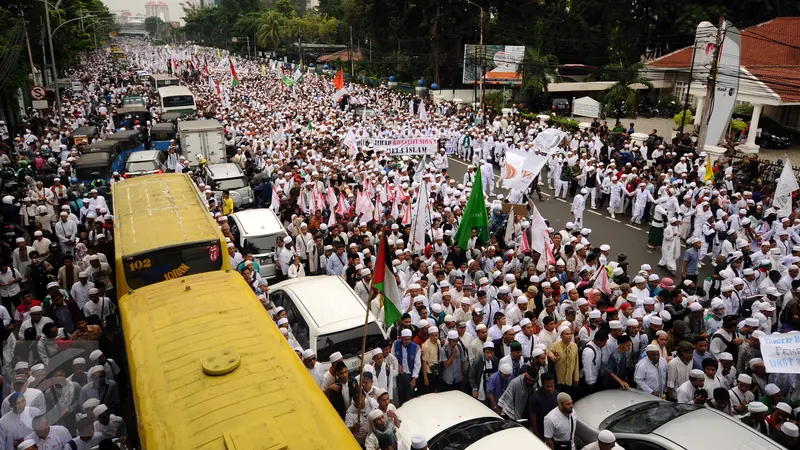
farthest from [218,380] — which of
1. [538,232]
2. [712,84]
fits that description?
[712,84]

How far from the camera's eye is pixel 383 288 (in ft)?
20.1

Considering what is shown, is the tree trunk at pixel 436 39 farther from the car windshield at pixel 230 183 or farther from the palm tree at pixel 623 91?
the car windshield at pixel 230 183

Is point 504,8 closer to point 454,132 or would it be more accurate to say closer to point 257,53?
point 454,132

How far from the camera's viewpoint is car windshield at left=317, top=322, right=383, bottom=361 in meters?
6.99

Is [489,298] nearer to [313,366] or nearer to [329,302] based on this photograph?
[329,302]

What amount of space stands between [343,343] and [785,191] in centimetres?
987

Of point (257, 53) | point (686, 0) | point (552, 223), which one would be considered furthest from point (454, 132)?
point (257, 53)

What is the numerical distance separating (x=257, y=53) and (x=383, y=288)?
Result: 87022 millimetres

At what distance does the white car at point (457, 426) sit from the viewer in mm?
5172

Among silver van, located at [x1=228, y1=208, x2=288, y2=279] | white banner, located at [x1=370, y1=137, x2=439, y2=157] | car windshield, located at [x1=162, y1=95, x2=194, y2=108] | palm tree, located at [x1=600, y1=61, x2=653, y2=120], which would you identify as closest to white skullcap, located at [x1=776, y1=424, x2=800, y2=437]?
silver van, located at [x1=228, y1=208, x2=288, y2=279]

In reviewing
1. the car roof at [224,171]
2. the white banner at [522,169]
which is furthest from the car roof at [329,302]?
the car roof at [224,171]

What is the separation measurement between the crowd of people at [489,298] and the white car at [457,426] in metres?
0.35

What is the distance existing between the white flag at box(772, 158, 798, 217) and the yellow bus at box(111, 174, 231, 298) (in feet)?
35.0

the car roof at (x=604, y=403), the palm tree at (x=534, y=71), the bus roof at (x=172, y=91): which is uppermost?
the palm tree at (x=534, y=71)
